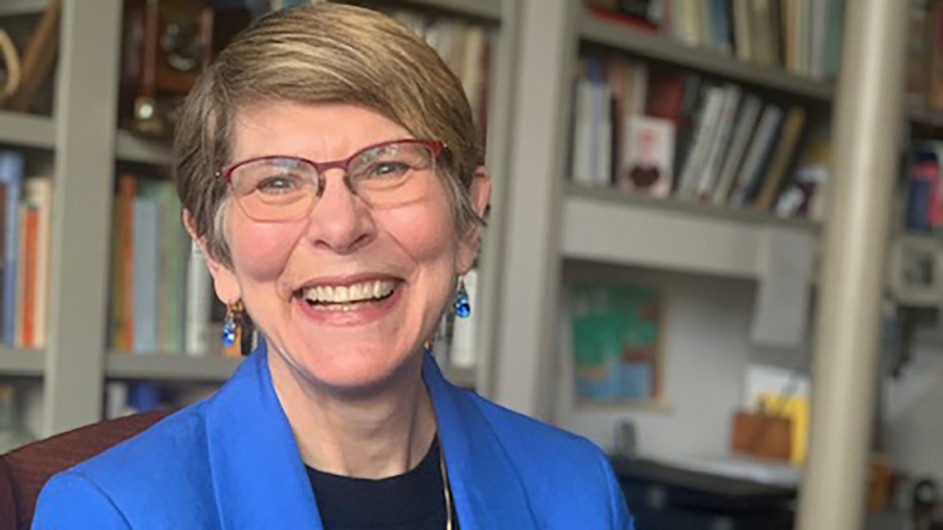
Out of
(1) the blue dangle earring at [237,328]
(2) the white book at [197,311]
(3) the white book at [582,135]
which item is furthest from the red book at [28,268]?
(3) the white book at [582,135]

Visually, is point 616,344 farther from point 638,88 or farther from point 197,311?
point 197,311

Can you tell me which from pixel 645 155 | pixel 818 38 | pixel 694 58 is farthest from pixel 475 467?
pixel 818 38

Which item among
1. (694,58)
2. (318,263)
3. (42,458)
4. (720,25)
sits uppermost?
(720,25)

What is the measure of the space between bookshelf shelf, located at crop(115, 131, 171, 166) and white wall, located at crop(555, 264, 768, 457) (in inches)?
52.6

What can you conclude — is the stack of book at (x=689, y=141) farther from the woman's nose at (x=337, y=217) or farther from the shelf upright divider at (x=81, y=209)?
the woman's nose at (x=337, y=217)

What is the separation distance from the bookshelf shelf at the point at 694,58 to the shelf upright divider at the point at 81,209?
3.65ft

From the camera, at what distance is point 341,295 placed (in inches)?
47.4

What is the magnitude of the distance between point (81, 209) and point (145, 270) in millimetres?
173

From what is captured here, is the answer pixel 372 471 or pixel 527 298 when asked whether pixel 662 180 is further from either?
pixel 372 471

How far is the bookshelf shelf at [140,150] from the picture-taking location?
2.10 meters

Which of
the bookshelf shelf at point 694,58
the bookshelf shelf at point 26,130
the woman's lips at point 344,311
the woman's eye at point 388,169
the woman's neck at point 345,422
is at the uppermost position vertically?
the bookshelf shelf at point 694,58

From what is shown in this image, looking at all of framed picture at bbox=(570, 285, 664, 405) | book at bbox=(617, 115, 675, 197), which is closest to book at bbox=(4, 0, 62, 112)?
book at bbox=(617, 115, 675, 197)

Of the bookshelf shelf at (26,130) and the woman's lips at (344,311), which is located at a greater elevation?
the bookshelf shelf at (26,130)

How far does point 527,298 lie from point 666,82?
734 mm
